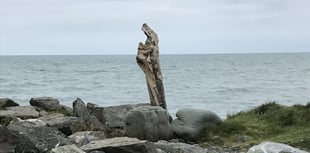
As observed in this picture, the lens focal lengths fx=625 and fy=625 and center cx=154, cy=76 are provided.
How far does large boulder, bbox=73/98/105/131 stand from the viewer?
47.1 feet

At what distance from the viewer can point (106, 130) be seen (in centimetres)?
1487

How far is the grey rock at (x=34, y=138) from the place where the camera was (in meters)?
9.83

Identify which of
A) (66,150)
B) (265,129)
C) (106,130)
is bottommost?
(265,129)

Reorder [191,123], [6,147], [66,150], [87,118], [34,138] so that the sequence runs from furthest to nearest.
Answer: [191,123]
[87,118]
[34,138]
[6,147]
[66,150]

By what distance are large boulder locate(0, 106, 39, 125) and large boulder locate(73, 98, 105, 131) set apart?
143 centimetres

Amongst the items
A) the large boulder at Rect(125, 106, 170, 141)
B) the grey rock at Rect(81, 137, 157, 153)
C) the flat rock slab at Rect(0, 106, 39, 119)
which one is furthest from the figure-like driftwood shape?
the grey rock at Rect(81, 137, 157, 153)

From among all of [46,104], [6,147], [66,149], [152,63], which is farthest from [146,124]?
[46,104]

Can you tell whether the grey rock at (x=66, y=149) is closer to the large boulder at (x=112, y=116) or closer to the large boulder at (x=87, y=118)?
the large boulder at (x=87, y=118)

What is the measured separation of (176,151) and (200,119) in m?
4.91

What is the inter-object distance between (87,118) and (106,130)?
0.57m

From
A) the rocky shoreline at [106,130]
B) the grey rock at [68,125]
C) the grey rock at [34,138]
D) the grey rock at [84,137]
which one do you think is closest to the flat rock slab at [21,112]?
the rocky shoreline at [106,130]

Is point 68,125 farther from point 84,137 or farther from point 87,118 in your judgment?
point 84,137

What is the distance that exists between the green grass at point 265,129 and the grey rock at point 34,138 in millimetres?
5808

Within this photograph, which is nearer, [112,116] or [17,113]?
[112,116]
